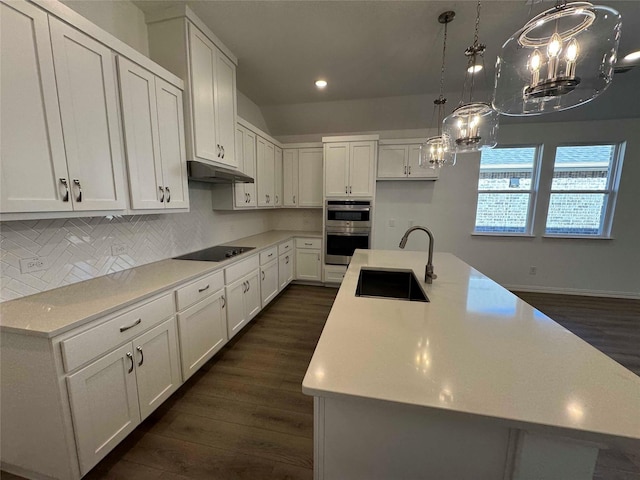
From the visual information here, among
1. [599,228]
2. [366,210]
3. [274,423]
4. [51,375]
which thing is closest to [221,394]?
[274,423]

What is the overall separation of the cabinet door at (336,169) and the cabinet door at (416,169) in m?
1.02

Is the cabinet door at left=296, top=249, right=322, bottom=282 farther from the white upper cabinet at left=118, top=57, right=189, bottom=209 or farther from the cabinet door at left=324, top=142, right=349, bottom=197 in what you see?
the white upper cabinet at left=118, top=57, right=189, bottom=209

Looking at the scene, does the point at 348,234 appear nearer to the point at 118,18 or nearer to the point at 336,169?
the point at 336,169

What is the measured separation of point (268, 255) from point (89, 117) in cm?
217

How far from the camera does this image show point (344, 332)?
101cm

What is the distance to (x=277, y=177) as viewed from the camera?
4.19 metres

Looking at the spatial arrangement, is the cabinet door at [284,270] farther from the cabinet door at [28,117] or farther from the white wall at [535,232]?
the cabinet door at [28,117]

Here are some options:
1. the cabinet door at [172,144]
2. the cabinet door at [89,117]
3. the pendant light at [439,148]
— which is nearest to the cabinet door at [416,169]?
the pendant light at [439,148]

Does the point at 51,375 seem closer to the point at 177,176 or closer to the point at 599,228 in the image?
the point at 177,176

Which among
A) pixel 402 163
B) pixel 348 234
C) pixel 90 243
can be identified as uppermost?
pixel 402 163

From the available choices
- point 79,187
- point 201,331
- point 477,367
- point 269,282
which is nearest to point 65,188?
point 79,187

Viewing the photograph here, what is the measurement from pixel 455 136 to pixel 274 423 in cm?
244

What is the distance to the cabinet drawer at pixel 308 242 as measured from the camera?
415cm

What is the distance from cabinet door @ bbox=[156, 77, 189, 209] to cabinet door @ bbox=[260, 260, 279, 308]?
Result: 1.33m
